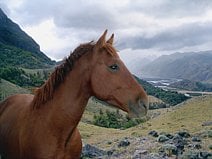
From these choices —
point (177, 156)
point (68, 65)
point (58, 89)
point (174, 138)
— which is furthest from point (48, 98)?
point (174, 138)

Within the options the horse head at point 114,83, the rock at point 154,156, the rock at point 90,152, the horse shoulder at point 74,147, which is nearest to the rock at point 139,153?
the rock at point 154,156

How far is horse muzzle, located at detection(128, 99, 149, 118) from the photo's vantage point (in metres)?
4.91

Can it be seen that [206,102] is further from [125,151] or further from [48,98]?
[48,98]

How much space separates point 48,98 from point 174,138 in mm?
14025

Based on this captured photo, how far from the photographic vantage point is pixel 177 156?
48.0ft

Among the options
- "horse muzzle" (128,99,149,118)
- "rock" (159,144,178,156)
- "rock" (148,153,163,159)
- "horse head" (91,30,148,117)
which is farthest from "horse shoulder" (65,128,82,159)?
"rock" (159,144,178,156)

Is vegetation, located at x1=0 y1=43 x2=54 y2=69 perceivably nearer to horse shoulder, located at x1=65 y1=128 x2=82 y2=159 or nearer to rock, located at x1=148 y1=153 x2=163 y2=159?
rock, located at x1=148 y1=153 x2=163 y2=159

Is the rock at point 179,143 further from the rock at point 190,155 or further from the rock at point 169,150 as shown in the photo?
the rock at point 190,155

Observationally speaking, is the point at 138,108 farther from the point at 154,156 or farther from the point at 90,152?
the point at 90,152

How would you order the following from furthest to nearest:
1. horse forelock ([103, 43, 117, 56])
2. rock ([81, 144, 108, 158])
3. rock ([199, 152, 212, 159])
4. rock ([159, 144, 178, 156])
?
rock ([81, 144, 108, 158]) → rock ([159, 144, 178, 156]) → rock ([199, 152, 212, 159]) → horse forelock ([103, 43, 117, 56])

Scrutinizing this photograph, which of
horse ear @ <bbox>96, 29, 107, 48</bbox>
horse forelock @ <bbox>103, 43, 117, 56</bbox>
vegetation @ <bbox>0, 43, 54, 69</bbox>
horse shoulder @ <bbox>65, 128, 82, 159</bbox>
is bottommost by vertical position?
horse shoulder @ <bbox>65, 128, 82, 159</bbox>

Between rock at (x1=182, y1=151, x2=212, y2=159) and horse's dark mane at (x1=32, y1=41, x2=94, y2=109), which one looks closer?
horse's dark mane at (x1=32, y1=41, x2=94, y2=109)

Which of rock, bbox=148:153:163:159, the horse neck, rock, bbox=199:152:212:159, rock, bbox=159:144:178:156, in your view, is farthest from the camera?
rock, bbox=159:144:178:156

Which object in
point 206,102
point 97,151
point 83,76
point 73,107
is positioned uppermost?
point 206,102
